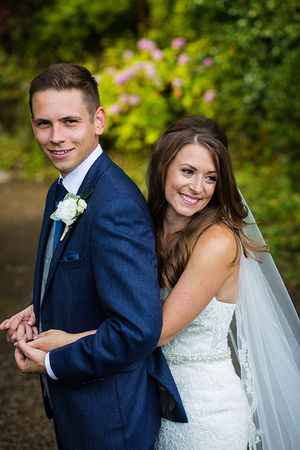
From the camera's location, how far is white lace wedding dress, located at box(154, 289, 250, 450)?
7.41 ft

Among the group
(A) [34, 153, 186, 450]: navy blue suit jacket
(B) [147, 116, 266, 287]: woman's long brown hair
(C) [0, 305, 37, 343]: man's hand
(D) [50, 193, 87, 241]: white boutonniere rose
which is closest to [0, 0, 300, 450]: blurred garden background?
(C) [0, 305, 37, 343]: man's hand

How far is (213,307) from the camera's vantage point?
2.26 metres

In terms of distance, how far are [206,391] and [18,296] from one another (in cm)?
388

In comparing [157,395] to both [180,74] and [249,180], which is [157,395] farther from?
[180,74]

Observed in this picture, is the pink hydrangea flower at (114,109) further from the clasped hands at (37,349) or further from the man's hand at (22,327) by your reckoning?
the clasped hands at (37,349)

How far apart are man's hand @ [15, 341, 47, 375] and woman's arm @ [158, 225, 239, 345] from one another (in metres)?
0.40

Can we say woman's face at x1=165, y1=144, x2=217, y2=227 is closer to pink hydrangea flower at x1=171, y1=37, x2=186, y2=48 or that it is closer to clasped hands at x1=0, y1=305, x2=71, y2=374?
clasped hands at x1=0, y1=305, x2=71, y2=374

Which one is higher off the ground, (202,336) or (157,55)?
(157,55)

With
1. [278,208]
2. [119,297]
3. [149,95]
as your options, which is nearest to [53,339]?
[119,297]

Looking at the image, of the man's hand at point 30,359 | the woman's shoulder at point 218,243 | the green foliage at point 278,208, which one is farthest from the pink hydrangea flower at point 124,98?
the man's hand at point 30,359

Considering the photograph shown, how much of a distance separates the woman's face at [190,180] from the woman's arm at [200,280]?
0.13 meters

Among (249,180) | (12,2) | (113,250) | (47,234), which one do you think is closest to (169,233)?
(47,234)

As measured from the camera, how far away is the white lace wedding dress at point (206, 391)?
2258mm

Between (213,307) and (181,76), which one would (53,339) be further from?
(181,76)
